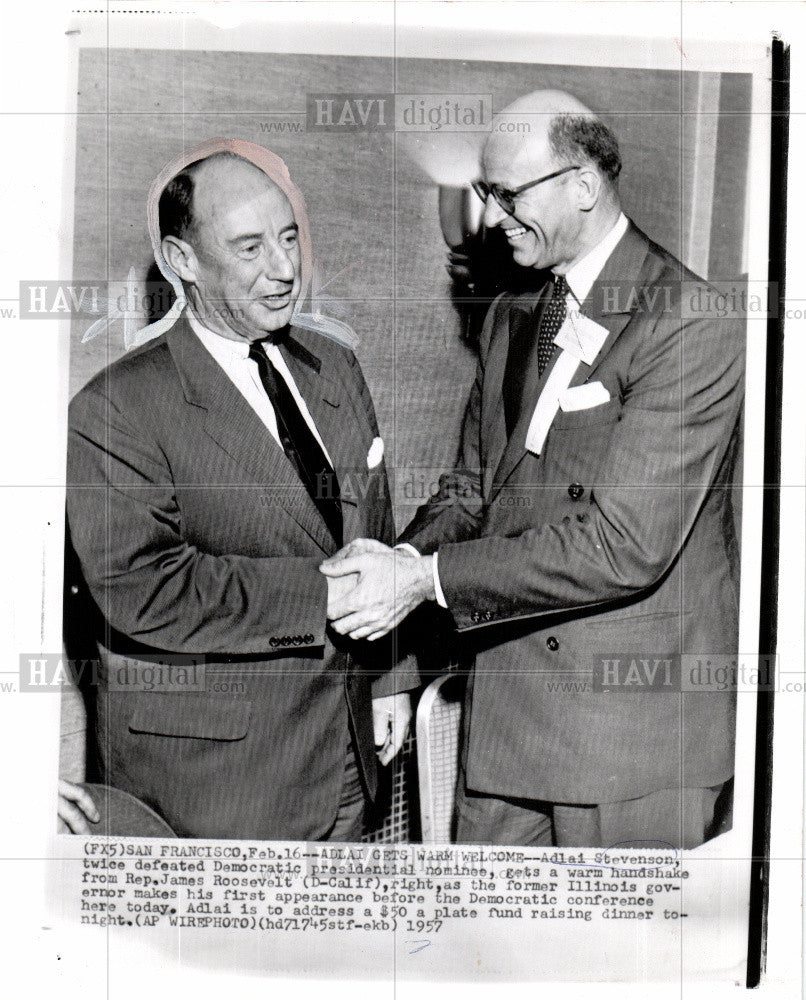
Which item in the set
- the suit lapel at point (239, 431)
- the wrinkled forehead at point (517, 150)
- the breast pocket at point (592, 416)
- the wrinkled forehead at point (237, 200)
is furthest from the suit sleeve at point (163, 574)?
the wrinkled forehead at point (517, 150)

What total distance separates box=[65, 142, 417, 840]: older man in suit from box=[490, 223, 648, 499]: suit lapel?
278mm

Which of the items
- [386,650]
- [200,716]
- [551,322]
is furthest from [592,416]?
[200,716]

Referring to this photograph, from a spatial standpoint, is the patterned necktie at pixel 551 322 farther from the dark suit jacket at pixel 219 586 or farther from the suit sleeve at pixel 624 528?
the dark suit jacket at pixel 219 586

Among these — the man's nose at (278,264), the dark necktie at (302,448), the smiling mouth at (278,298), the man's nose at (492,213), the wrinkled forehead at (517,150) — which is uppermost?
the wrinkled forehead at (517,150)

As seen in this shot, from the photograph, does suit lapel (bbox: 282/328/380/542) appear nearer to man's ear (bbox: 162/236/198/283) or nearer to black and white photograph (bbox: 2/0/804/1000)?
black and white photograph (bbox: 2/0/804/1000)

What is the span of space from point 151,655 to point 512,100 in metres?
1.41

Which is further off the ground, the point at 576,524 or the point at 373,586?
the point at 576,524

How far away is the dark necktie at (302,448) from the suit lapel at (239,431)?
0.02 m

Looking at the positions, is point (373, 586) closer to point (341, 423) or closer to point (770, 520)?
point (341, 423)

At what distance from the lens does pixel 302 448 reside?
2113mm

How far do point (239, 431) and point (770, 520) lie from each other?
3.79 ft

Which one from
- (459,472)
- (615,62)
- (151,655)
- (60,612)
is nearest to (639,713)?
(459,472)

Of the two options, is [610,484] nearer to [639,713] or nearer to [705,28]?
[639,713]

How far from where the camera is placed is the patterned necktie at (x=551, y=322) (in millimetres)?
2117
